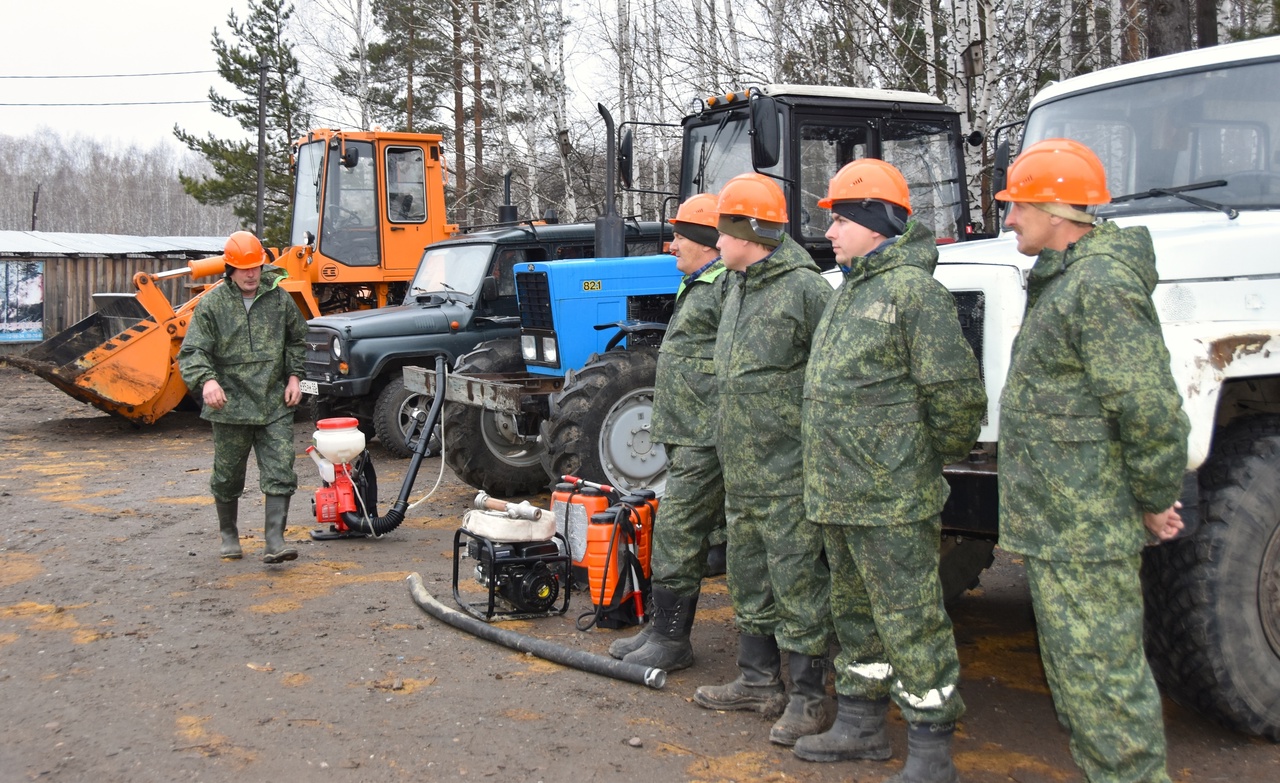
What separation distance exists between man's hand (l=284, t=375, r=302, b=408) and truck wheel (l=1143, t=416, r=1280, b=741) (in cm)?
498

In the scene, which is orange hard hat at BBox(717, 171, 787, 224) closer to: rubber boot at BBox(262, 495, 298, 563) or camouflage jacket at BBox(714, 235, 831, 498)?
camouflage jacket at BBox(714, 235, 831, 498)

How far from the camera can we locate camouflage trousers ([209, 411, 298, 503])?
22.8ft

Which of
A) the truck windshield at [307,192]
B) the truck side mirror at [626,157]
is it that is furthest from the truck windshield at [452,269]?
the truck side mirror at [626,157]

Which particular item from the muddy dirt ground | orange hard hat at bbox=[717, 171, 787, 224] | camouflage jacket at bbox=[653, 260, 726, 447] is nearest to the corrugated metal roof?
the muddy dirt ground

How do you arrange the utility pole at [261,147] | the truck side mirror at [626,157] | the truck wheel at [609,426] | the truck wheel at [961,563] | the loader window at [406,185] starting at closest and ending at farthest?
1. the truck wheel at [961,563]
2. the truck wheel at [609,426]
3. the truck side mirror at [626,157]
4. the loader window at [406,185]
5. the utility pole at [261,147]

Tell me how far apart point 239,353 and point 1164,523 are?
5.42 meters

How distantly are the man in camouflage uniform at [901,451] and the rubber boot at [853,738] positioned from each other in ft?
0.94

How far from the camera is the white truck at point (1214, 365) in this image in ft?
12.5

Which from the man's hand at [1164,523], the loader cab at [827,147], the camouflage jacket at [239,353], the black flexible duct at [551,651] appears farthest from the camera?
the loader cab at [827,147]

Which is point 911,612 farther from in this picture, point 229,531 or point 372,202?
point 372,202

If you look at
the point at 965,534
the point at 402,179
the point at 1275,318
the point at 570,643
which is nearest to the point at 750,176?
the point at 965,534

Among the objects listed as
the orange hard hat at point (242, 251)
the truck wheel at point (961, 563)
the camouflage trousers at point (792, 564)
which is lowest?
the truck wheel at point (961, 563)

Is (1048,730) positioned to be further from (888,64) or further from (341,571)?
(888,64)

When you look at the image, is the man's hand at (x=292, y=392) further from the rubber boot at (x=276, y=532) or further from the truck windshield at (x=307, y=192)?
the truck windshield at (x=307, y=192)
